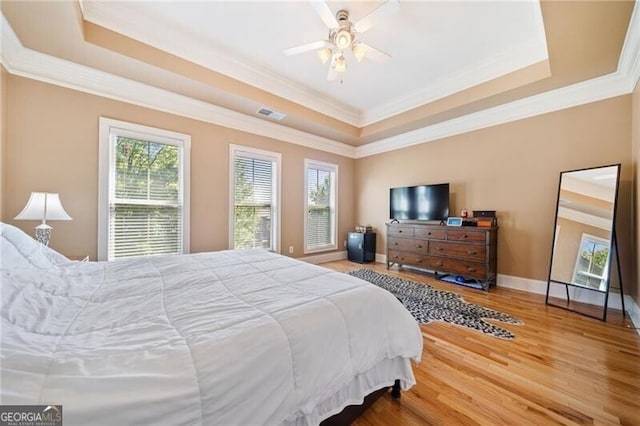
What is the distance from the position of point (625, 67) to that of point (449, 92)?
5.65 feet

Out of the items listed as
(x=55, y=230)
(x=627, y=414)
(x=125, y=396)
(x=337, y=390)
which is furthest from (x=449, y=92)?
(x=55, y=230)

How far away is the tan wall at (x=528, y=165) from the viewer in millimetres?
2885

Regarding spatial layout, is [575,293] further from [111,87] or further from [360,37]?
[111,87]

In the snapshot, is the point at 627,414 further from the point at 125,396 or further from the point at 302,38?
the point at 302,38

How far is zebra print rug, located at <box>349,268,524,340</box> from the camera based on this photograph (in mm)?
2426

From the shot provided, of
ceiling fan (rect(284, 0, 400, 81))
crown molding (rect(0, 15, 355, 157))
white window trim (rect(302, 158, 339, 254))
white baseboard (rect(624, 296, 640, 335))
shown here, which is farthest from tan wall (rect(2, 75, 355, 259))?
white baseboard (rect(624, 296, 640, 335))

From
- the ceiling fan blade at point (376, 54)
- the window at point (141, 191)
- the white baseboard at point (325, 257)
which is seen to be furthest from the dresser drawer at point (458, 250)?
the window at point (141, 191)

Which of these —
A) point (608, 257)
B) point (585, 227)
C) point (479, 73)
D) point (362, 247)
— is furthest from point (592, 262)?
point (362, 247)

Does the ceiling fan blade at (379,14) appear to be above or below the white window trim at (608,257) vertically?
above

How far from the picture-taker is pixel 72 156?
A: 9.00 ft

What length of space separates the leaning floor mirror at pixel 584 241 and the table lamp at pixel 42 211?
5.37 metres

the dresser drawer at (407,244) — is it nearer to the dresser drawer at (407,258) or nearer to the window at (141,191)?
the dresser drawer at (407,258)

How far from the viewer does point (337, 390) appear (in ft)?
3.56

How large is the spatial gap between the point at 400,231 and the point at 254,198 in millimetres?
2701
